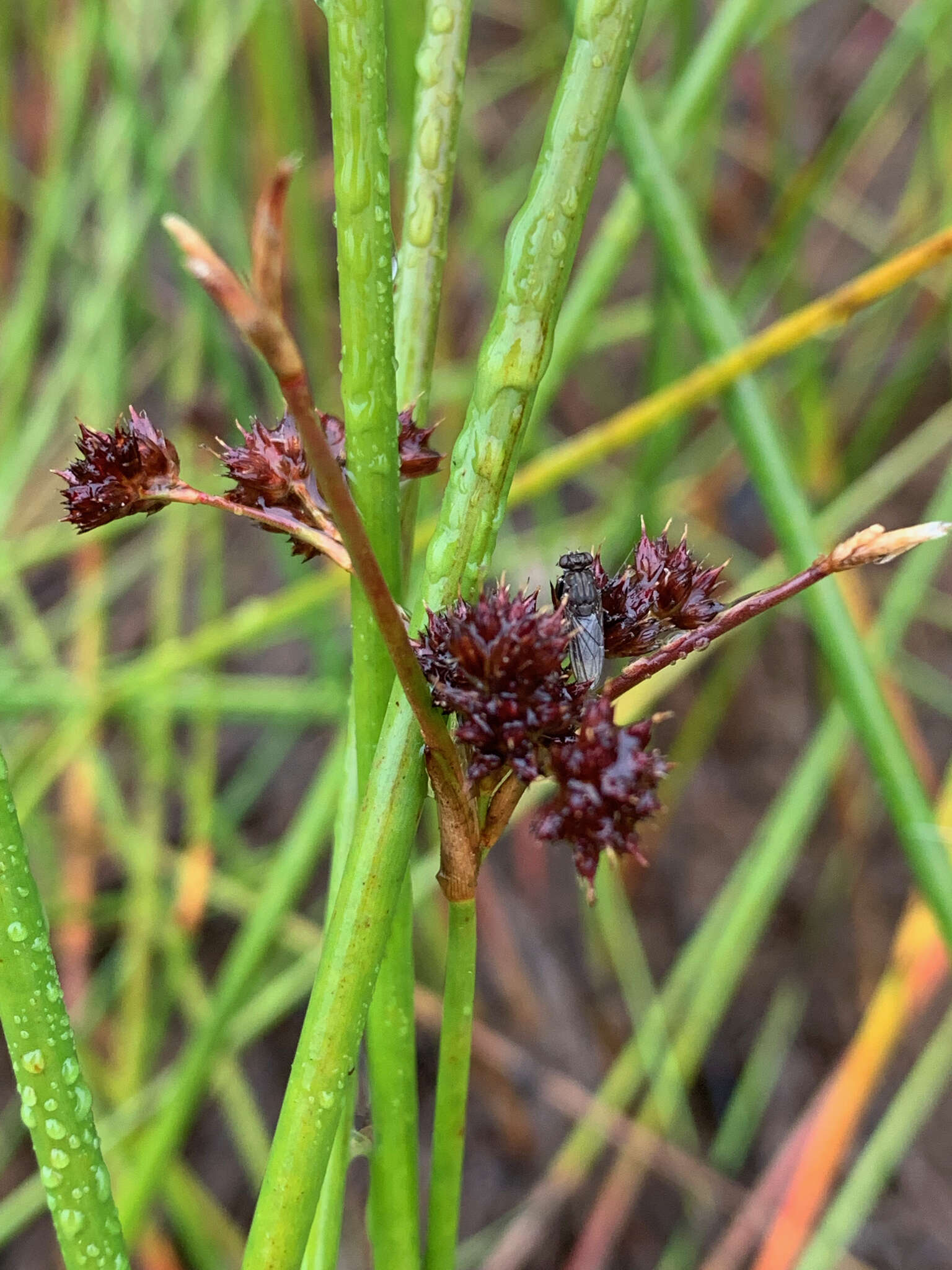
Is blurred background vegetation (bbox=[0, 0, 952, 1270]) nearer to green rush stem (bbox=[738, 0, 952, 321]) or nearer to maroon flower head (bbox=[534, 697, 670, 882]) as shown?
green rush stem (bbox=[738, 0, 952, 321])

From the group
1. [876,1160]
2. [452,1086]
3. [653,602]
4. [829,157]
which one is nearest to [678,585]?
[653,602]

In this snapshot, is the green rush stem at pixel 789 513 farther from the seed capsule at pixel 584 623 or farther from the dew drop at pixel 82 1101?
the dew drop at pixel 82 1101

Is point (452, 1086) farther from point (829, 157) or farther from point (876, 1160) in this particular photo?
point (829, 157)

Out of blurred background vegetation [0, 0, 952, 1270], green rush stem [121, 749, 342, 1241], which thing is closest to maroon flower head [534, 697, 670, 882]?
green rush stem [121, 749, 342, 1241]

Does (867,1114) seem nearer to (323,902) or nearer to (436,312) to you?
(323,902)

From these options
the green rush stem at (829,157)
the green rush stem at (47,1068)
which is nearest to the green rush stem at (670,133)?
the green rush stem at (829,157)

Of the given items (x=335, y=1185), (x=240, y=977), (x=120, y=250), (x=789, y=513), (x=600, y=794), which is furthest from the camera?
(x=120, y=250)
